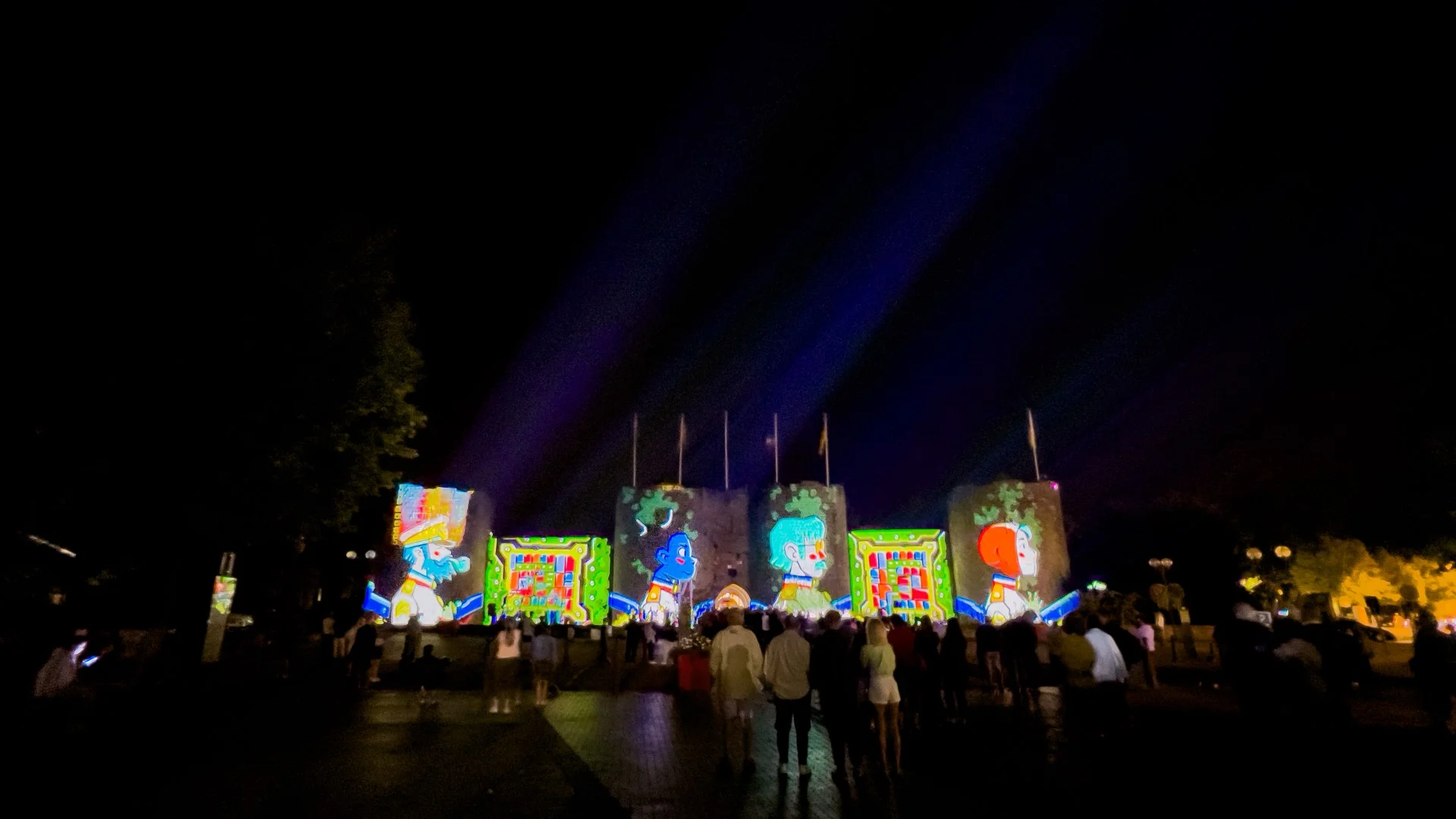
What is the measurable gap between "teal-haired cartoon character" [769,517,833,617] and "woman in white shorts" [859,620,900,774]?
2875cm

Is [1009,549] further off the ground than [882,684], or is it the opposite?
[1009,549]

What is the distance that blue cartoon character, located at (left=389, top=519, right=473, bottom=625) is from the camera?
34.8 m

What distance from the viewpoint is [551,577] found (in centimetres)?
3772

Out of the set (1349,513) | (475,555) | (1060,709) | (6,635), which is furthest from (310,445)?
(1349,513)

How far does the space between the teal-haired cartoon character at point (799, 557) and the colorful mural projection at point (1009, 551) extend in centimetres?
684

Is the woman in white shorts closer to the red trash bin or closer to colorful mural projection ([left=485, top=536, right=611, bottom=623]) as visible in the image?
the red trash bin

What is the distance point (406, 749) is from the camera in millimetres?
9594

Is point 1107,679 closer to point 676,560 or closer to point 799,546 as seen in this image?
point 799,546

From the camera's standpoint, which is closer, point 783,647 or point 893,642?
point 783,647

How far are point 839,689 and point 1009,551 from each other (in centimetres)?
3244

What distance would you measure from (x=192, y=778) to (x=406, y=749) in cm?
226

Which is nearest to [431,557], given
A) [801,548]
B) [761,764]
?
[801,548]

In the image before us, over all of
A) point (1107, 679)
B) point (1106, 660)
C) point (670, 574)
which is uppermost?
point (670, 574)

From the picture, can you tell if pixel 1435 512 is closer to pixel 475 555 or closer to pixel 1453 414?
pixel 1453 414
